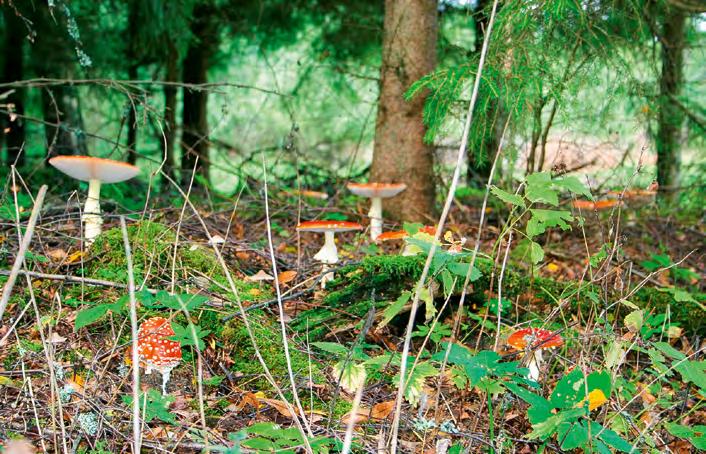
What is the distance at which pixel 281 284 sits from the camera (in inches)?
150

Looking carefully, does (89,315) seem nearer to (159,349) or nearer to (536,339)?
(159,349)

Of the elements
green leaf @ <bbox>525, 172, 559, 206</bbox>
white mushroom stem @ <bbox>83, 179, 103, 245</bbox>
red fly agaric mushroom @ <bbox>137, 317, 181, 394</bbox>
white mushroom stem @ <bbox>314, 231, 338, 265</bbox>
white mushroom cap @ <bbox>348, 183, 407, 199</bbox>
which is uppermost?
green leaf @ <bbox>525, 172, 559, 206</bbox>

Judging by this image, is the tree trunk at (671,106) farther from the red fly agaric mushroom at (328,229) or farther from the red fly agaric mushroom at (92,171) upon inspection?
the red fly agaric mushroom at (92,171)

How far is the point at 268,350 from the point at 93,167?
1.89 metres

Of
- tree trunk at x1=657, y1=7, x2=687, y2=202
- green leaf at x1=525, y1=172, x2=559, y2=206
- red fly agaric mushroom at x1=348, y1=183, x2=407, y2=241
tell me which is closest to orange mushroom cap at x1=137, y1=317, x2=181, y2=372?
green leaf at x1=525, y1=172, x2=559, y2=206

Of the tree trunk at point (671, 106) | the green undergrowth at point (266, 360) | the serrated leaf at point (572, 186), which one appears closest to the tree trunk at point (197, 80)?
the tree trunk at point (671, 106)

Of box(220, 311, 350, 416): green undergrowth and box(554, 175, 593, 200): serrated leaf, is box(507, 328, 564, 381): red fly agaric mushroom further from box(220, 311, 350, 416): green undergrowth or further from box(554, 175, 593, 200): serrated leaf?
box(220, 311, 350, 416): green undergrowth

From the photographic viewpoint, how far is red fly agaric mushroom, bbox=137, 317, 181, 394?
262cm

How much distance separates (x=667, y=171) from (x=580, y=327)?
3.75 m

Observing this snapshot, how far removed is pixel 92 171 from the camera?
163 inches

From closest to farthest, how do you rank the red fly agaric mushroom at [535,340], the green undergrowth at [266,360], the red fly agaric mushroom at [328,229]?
the red fly agaric mushroom at [535,340]
the green undergrowth at [266,360]
the red fly agaric mushroom at [328,229]

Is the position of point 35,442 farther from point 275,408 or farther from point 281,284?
point 281,284

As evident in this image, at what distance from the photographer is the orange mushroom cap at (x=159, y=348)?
103 inches

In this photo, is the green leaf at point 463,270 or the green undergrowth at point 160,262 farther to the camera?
the green undergrowth at point 160,262
